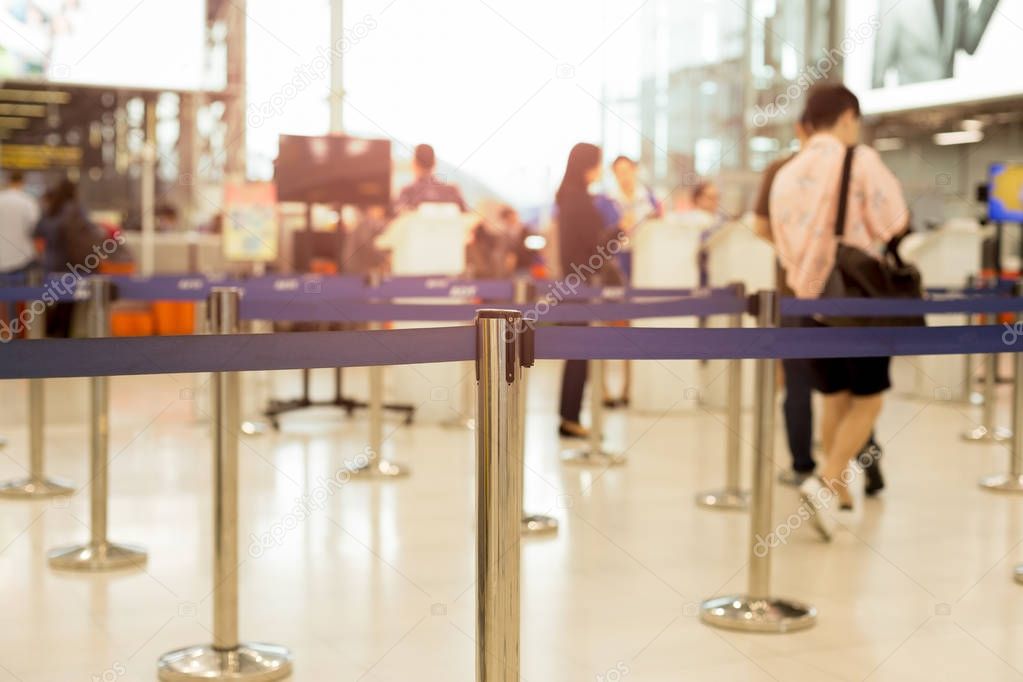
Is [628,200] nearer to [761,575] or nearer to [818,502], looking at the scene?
[818,502]

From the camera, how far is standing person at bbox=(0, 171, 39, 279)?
10312 mm

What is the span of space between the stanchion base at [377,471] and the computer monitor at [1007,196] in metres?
6.62

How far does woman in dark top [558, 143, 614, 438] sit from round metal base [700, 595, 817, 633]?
340 cm

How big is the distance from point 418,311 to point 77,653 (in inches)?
56.1

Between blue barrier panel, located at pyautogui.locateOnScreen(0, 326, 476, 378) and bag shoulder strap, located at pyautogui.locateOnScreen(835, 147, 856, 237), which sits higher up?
bag shoulder strap, located at pyautogui.locateOnScreen(835, 147, 856, 237)

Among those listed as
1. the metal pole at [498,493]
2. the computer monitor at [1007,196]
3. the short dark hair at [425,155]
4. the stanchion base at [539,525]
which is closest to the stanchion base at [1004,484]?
the stanchion base at [539,525]

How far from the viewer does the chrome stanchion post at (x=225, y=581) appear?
10.2 ft

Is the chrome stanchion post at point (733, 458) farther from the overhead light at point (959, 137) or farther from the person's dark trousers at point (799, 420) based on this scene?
the overhead light at point (959, 137)

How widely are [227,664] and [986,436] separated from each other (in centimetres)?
539

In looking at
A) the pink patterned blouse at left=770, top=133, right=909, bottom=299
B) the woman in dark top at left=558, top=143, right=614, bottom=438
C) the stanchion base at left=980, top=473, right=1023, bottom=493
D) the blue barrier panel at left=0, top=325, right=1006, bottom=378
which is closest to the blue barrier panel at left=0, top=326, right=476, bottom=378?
the blue barrier panel at left=0, top=325, right=1006, bottom=378

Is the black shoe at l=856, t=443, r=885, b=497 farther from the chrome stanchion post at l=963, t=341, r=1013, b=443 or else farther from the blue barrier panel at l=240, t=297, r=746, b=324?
the chrome stanchion post at l=963, t=341, r=1013, b=443

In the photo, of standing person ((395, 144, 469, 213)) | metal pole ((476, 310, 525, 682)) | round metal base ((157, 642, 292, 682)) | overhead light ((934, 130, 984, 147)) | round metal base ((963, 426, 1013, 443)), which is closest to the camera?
metal pole ((476, 310, 525, 682))

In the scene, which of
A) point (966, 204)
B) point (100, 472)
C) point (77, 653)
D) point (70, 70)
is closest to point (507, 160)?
point (70, 70)

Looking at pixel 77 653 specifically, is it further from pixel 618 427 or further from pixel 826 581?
pixel 618 427
